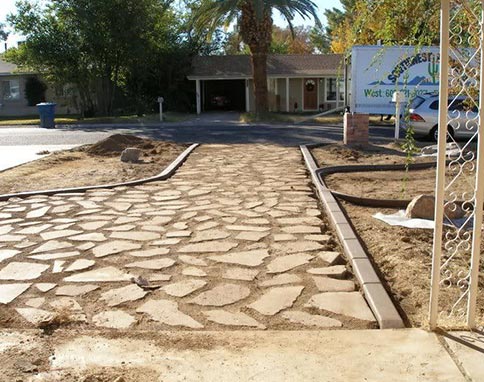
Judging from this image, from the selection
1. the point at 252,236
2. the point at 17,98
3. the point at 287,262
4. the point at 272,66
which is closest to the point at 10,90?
the point at 17,98

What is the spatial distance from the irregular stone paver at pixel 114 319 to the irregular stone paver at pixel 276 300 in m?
0.96

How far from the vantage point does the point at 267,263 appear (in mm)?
5406

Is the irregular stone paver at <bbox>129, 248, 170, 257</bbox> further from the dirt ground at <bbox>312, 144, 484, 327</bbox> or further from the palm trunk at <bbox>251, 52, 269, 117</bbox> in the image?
the palm trunk at <bbox>251, 52, 269, 117</bbox>

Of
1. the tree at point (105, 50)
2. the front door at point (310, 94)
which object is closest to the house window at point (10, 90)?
the tree at point (105, 50)

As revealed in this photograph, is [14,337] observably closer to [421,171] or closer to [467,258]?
[467,258]

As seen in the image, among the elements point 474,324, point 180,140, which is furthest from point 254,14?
point 474,324

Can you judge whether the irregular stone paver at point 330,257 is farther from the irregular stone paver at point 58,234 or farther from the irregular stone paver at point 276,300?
the irregular stone paver at point 58,234

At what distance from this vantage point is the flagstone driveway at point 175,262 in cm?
425

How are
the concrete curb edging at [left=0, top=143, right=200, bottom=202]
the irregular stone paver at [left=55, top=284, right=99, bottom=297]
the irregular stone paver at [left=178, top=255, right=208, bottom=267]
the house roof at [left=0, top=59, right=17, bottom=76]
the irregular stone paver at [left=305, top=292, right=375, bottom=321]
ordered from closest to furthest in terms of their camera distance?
1. the irregular stone paver at [left=305, top=292, right=375, bottom=321]
2. the irregular stone paver at [left=55, top=284, right=99, bottom=297]
3. the irregular stone paver at [left=178, top=255, right=208, bottom=267]
4. the concrete curb edging at [left=0, top=143, right=200, bottom=202]
5. the house roof at [left=0, top=59, right=17, bottom=76]

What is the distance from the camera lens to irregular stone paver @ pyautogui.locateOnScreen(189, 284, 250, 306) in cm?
448

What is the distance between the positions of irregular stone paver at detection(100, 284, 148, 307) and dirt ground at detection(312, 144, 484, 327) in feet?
7.03

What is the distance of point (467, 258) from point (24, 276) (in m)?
4.26

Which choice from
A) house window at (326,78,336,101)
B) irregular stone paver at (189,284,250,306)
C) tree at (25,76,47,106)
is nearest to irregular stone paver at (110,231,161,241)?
irregular stone paver at (189,284,250,306)

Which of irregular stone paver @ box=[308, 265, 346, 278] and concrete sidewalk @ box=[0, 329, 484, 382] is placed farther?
irregular stone paver @ box=[308, 265, 346, 278]
